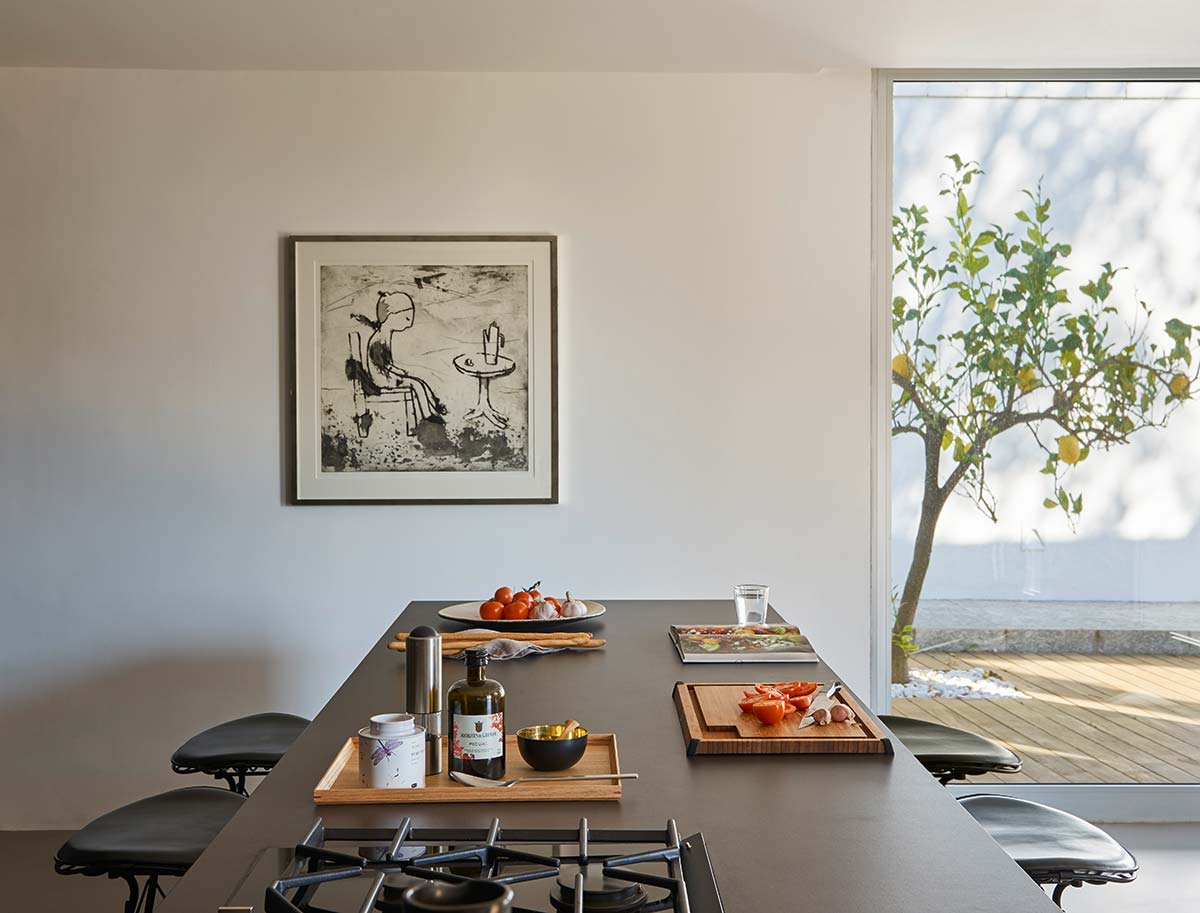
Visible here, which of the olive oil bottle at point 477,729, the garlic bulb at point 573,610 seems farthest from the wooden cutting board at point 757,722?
the garlic bulb at point 573,610

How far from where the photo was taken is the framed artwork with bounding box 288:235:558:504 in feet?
13.0

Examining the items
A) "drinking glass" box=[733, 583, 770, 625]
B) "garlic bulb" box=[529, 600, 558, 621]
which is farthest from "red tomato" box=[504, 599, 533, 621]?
"drinking glass" box=[733, 583, 770, 625]

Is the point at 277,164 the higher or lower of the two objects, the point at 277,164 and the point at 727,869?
the higher

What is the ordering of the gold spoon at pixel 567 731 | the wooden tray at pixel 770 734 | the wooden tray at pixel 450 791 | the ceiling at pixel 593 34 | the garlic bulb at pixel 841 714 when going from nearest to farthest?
the wooden tray at pixel 450 791, the gold spoon at pixel 567 731, the wooden tray at pixel 770 734, the garlic bulb at pixel 841 714, the ceiling at pixel 593 34

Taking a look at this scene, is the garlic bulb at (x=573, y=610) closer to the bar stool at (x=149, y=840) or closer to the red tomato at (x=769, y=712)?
the bar stool at (x=149, y=840)

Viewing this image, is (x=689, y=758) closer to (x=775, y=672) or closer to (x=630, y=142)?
(x=775, y=672)

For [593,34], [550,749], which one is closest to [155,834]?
[550,749]

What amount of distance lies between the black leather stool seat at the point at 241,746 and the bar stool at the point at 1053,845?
147 centimetres

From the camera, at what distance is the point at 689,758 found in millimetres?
1744

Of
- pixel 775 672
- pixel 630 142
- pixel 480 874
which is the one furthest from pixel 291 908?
pixel 630 142

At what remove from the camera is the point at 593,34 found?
11.9ft

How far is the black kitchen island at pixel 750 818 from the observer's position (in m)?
1.24

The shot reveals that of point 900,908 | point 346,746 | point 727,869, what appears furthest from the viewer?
point 346,746

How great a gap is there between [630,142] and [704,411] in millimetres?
949
